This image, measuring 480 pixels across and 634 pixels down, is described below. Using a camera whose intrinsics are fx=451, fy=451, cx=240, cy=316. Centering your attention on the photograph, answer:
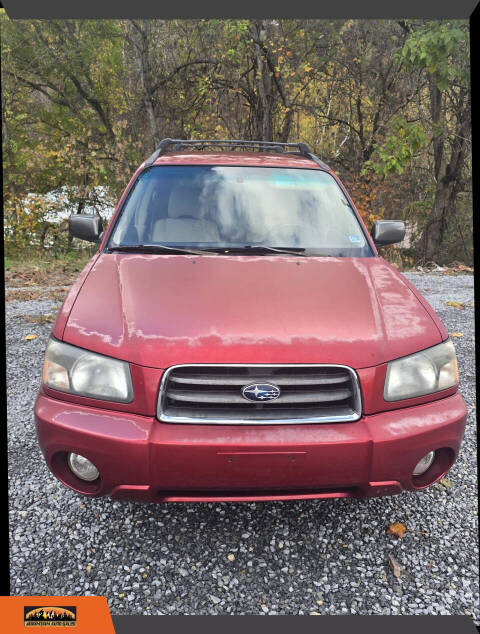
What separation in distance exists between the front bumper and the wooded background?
7791 millimetres

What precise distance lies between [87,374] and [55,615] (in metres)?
0.90

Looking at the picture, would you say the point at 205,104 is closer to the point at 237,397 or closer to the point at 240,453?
the point at 237,397

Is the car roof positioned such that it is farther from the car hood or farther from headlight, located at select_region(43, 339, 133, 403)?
headlight, located at select_region(43, 339, 133, 403)

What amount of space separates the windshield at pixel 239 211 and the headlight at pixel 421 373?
0.85 m

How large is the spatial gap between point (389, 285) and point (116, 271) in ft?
4.39

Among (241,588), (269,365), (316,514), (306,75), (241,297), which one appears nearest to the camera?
(269,365)

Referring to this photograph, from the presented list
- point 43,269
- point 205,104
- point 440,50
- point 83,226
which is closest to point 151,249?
point 83,226

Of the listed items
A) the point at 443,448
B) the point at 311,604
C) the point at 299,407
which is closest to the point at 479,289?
the point at 443,448

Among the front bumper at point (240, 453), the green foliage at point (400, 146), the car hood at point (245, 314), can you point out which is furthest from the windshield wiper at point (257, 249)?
the green foliage at point (400, 146)

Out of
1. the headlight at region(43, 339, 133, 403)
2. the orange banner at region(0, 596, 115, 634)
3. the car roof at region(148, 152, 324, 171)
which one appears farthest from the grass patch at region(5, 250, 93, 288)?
the orange banner at region(0, 596, 115, 634)

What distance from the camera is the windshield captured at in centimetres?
257

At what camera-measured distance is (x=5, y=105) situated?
9.35 metres

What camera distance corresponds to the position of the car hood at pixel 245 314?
172cm

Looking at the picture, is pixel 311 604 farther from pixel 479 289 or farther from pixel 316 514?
pixel 479 289
